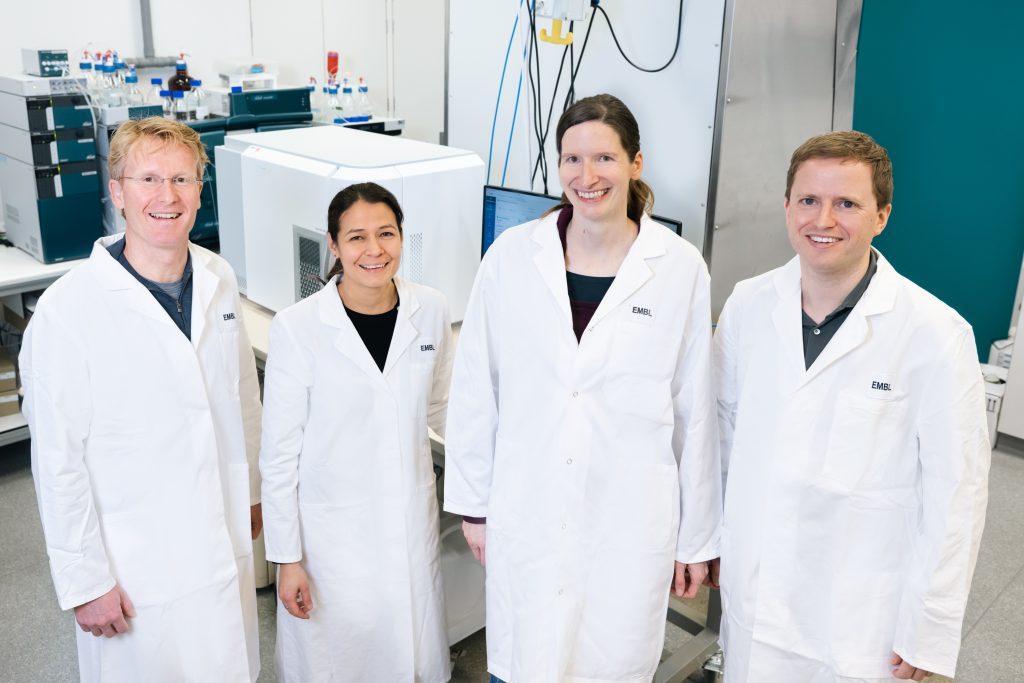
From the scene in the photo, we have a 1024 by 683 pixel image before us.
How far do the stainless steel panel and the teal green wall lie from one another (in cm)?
92

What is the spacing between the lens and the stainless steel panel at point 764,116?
2.05m

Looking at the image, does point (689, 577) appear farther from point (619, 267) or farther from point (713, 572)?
point (619, 267)

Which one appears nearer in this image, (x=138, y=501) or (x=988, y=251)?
(x=138, y=501)

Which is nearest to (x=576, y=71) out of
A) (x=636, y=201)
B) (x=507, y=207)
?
(x=507, y=207)

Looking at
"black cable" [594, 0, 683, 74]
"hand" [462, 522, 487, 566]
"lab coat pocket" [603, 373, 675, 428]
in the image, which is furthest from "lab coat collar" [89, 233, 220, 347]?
"black cable" [594, 0, 683, 74]

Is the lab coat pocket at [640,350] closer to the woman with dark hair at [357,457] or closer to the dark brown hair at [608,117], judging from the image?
the dark brown hair at [608,117]

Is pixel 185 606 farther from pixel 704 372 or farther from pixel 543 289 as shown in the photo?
pixel 704 372

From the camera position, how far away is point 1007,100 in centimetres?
337

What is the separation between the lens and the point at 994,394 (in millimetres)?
3363

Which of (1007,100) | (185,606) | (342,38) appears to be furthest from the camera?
(342,38)

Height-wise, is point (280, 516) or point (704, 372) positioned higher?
point (704, 372)

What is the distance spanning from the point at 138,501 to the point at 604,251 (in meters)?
0.91

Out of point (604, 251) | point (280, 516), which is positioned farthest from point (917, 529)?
point (280, 516)

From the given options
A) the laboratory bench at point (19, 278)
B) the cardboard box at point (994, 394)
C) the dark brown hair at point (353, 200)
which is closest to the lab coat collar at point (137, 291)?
the dark brown hair at point (353, 200)
